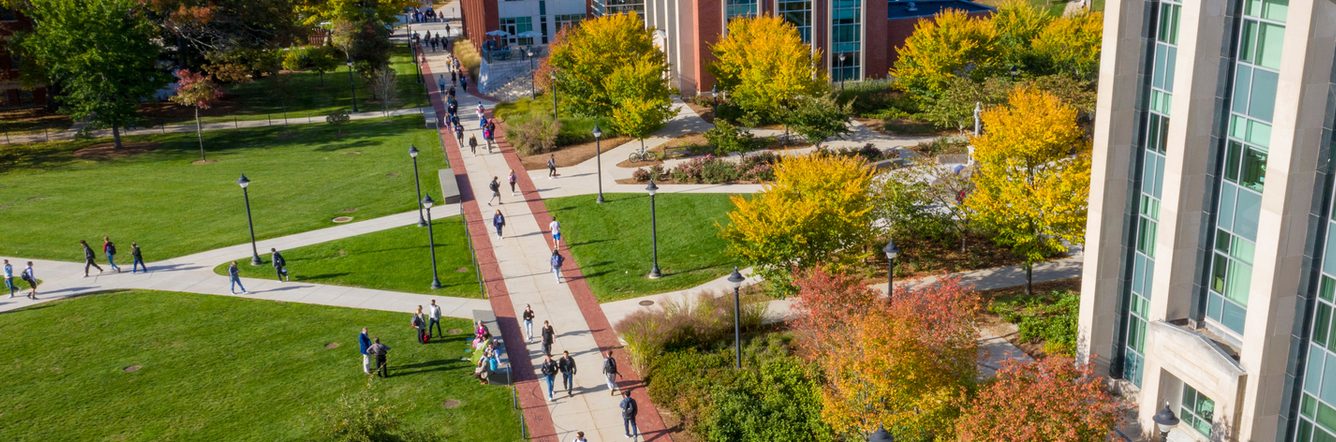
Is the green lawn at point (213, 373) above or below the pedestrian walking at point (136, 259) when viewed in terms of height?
below

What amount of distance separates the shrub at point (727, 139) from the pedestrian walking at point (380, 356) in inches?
954

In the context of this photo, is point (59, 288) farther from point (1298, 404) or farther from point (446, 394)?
point (1298, 404)

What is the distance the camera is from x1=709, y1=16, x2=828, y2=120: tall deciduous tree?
55094 mm

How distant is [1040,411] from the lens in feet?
70.9

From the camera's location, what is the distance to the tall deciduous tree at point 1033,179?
102 feet

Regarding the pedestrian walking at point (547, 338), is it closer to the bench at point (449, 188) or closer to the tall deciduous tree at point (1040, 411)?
the tall deciduous tree at point (1040, 411)

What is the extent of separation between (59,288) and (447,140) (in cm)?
2571

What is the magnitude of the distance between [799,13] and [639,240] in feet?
96.5

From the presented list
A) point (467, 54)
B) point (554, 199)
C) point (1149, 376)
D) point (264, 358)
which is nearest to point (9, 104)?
point (467, 54)

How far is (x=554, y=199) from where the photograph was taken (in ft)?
158

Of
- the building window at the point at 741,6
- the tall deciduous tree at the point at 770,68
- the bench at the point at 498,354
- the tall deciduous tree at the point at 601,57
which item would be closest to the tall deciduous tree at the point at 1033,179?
the bench at the point at 498,354

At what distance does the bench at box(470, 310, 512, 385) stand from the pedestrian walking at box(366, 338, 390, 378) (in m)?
2.47

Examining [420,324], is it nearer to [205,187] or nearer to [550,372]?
[550,372]

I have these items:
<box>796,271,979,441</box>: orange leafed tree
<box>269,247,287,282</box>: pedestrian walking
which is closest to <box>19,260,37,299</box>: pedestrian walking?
<box>269,247,287,282</box>: pedestrian walking
